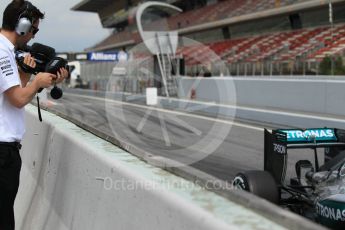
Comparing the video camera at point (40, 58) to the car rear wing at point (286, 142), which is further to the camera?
the car rear wing at point (286, 142)

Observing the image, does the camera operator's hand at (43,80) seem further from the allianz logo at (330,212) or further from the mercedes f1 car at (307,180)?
the allianz logo at (330,212)

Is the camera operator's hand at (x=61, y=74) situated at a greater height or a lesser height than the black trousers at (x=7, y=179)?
greater

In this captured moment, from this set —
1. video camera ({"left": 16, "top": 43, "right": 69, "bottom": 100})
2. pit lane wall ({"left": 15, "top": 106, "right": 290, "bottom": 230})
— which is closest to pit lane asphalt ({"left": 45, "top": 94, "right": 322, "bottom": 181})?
pit lane wall ({"left": 15, "top": 106, "right": 290, "bottom": 230})

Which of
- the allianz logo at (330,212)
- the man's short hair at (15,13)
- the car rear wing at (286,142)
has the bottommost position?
the allianz logo at (330,212)

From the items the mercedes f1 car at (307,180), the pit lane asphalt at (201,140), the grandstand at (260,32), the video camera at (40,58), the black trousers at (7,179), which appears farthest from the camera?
the grandstand at (260,32)

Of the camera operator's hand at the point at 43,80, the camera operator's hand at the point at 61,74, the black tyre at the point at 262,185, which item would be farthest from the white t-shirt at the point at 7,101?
the black tyre at the point at 262,185

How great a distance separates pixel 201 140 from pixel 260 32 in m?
27.0

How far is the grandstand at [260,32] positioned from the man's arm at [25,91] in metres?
19.7

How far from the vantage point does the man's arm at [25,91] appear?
10.5ft

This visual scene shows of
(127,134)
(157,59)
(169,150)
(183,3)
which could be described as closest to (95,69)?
(183,3)

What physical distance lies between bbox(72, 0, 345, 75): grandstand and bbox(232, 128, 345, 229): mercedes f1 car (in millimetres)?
17507

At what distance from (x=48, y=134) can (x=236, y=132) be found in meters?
9.50

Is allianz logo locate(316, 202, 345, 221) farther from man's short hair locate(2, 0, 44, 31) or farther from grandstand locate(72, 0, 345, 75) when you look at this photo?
grandstand locate(72, 0, 345, 75)

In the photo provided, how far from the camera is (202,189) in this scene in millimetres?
2305
